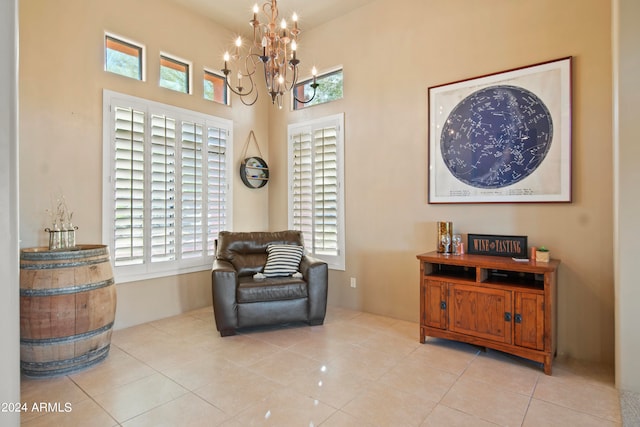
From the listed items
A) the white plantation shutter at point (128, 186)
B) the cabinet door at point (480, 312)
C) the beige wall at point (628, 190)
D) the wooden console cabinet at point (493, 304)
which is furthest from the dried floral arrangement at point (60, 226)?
the beige wall at point (628, 190)

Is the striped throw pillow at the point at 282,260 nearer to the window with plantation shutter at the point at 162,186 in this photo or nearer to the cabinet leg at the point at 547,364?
the window with plantation shutter at the point at 162,186

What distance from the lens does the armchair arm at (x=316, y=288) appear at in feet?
11.3

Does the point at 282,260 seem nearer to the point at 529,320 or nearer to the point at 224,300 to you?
the point at 224,300

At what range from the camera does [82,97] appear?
3.18 meters

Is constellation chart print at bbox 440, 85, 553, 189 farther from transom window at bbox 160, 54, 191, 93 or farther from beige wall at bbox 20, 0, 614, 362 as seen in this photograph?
transom window at bbox 160, 54, 191, 93

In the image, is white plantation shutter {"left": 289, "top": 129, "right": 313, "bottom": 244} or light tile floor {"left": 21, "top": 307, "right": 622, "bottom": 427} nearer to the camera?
light tile floor {"left": 21, "top": 307, "right": 622, "bottom": 427}

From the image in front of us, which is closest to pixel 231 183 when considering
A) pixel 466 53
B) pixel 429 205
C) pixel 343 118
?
pixel 343 118

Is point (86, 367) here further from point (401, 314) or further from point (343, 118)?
point (343, 118)

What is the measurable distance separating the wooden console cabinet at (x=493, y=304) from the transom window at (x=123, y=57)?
11.5 feet

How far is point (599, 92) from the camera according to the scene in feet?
8.69

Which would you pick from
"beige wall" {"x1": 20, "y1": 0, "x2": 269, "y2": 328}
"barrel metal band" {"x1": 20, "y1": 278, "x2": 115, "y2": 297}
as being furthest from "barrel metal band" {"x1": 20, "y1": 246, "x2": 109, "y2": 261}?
"beige wall" {"x1": 20, "y1": 0, "x2": 269, "y2": 328}

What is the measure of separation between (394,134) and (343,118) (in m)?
0.72

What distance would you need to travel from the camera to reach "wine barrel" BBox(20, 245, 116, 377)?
94.1 inches

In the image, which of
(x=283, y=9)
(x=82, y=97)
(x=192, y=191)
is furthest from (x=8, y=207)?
(x=283, y=9)
